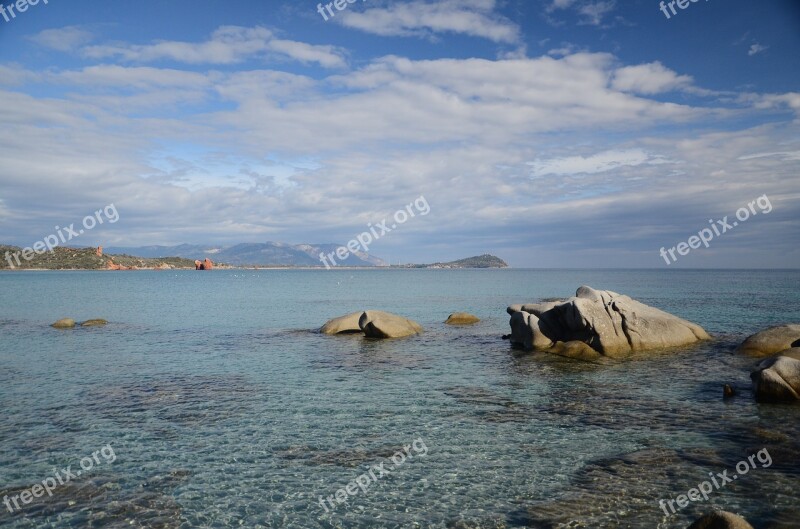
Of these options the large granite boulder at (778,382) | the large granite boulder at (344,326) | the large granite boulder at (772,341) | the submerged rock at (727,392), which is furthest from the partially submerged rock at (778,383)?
the large granite boulder at (344,326)

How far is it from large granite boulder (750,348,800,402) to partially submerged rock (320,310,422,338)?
2046cm

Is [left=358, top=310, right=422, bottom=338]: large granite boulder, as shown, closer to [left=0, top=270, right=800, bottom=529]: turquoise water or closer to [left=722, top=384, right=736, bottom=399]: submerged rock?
[left=0, top=270, right=800, bottom=529]: turquoise water

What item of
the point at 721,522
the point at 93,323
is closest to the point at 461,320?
the point at 93,323

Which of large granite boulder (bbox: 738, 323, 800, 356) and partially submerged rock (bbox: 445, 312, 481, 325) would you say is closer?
large granite boulder (bbox: 738, 323, 800, 356)

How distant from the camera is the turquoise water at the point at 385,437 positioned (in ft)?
32.0

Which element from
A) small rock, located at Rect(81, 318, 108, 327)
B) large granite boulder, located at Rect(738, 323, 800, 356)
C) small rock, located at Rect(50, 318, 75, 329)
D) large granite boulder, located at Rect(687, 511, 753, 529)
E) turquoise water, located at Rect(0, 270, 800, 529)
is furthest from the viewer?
small rock, located at Rect(81, 318, 108, 327)

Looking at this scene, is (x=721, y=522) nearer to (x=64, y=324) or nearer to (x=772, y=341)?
(x=772, y=341)

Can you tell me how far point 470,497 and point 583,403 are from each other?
27.5ft

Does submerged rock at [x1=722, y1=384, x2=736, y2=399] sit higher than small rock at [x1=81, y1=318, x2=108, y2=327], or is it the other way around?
small rock at [x1=81, y1=318, x2=108, y2=327]

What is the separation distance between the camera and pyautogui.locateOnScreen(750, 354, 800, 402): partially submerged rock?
16703mm

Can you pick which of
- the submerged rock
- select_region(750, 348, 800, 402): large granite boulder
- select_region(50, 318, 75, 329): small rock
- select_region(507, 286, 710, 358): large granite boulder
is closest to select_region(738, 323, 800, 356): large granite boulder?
select_region(507, 286, 710, 358): large granite boulder

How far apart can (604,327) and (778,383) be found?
34.1ft

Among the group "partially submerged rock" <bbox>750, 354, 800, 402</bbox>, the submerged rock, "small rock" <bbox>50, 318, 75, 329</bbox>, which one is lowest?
the submerged rock

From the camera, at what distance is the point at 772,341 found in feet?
84.4
